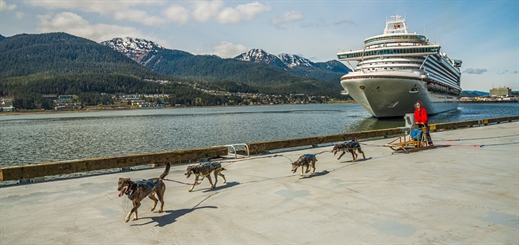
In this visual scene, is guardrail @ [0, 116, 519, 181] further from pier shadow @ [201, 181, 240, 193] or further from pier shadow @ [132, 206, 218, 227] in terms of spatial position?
pier shadow @ [132, 206, 218, 227]

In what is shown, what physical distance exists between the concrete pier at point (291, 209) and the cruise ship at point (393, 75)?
116 feet

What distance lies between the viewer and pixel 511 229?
18.0ft

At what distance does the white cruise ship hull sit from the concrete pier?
34889 mm

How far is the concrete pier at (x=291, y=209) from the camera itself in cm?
539

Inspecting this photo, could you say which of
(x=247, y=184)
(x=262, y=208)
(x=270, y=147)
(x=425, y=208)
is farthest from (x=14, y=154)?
(x=425, y=208)

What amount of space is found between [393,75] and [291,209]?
1619 inches

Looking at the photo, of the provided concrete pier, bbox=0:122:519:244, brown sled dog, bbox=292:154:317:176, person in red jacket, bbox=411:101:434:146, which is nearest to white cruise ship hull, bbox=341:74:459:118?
person in red jacket, bbox=411:101:434:146

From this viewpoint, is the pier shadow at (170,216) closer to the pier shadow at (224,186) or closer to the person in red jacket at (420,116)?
the pier shadow at (224,186)

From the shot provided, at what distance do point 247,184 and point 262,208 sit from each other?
2241 mm

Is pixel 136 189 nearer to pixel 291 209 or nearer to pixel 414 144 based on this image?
pixel 291 209

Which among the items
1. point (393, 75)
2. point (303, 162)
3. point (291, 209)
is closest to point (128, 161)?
point (303, 162)

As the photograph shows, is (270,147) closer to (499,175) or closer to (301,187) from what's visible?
(301,187)

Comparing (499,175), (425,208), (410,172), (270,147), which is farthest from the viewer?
(270,147)

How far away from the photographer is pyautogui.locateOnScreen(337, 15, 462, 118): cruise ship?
44688 mm
